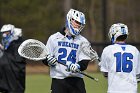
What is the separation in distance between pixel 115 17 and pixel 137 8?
1.49 metres

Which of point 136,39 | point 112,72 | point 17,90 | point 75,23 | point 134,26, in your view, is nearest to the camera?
point 112,72

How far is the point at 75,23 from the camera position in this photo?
8672mm

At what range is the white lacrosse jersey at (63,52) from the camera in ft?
28.5

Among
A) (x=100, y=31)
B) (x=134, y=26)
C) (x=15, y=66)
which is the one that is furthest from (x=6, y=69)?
(x=134, y=26)

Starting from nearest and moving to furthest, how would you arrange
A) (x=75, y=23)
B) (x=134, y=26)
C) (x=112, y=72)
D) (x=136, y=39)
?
(x=112, y=72) < (x=75, y=23) < (x=136, y=39) < (x=134, y=26)

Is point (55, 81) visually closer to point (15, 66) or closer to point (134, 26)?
point (15, 66)

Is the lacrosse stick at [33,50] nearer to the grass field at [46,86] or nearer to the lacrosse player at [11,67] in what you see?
the lacrosse player at [11,67]

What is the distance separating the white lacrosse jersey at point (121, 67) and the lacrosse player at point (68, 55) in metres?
0.62

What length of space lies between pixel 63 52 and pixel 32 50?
429 millimetres

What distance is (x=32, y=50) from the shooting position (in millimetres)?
8617

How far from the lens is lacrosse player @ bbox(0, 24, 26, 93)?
1173 cm

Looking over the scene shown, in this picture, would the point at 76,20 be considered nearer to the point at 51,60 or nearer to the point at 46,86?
the point at 51,60

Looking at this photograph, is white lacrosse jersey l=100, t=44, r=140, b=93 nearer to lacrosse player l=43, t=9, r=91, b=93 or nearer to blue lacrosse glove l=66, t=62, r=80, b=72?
blue lacrosse glove l=66, t=62, r=80, b=72

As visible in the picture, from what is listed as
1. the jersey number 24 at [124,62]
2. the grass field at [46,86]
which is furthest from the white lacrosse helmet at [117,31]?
the grass field at [46,86]
